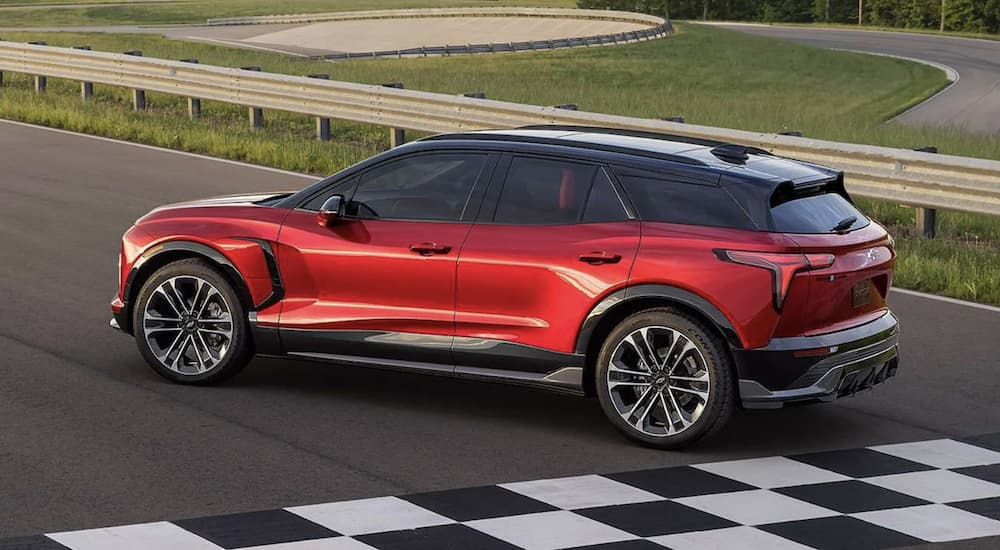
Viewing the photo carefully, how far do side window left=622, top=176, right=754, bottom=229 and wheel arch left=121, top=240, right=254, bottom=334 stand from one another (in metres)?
2.21

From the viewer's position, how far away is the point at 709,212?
27.7 feet

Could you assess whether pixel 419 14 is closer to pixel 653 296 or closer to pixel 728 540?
pixel 653 296

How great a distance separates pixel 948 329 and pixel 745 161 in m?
3.39

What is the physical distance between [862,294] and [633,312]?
3.68 feet

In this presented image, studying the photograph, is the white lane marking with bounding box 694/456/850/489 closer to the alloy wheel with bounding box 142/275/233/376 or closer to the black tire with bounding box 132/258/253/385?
the black tire with bounding box 132/258/253/385

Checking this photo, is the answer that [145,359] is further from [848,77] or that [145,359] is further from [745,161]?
[848,77]

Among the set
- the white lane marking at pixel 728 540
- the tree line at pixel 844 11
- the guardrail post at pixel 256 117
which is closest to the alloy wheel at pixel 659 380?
the white lane marking at pixel 728 540

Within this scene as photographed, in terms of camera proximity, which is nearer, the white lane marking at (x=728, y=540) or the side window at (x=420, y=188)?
the white lane marking at (x=728, y=540)

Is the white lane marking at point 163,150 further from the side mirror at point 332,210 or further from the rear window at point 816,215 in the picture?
the rear window at point 816,215

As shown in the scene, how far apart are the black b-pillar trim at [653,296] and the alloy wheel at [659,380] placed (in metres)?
0.16

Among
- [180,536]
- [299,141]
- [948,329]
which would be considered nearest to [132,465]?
[180,536]

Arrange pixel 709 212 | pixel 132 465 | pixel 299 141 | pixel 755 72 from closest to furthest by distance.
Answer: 1. pixel 132 465
2. pixel 709 212
3. pixel 299 141
4. pixel 755 72

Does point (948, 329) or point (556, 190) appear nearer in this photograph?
point (556, 190)

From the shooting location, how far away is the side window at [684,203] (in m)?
8.38
